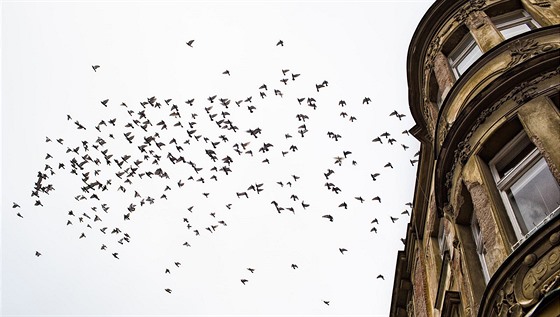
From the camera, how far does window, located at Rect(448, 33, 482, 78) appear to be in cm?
A: 1455

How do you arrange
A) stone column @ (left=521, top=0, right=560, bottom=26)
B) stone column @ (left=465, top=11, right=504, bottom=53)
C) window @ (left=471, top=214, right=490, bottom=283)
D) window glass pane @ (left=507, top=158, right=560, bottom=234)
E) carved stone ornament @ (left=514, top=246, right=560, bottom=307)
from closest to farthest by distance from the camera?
carved stone ornament @ (left=514, top=246, right=560, bottom=307), window glass pane @ (left=507, top=158, right=560, bottom=234), window @ (left=471, top=214, right=490, bottom=283), stone column @ (left=521, top=0, right=560, bottom=26), stone column @ (left=465, top=11, right=504, bottom=53)


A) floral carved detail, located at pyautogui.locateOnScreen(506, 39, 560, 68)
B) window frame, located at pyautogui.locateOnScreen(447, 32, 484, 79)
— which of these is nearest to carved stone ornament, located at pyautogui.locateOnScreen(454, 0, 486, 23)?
window frame, located at pyautogui.locateOnScreen(447, 32, 484, 79)

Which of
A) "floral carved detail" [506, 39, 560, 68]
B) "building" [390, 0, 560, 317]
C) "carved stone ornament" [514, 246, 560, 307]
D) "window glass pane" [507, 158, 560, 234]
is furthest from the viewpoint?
"floral carved detail" [506, 39, 560, 68]

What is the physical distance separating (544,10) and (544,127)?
16.5 ft

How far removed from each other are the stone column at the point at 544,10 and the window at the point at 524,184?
3.89m

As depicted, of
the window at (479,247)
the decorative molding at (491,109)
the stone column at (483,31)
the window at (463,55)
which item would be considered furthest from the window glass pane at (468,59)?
the window at (479,247)

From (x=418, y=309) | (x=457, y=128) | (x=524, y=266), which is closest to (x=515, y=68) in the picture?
(x=457, y=128)

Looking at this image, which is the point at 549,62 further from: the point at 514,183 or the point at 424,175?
the point at 424,175

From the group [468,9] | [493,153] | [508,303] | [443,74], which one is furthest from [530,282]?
[468,9]

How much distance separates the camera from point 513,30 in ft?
45.4

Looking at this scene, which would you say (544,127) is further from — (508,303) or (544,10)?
(544,10)

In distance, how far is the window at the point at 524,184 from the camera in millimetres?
9344

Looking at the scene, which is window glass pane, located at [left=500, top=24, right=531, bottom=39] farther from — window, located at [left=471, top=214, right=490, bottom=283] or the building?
window, located at [left=471, top=214, right=490, bottom=283]

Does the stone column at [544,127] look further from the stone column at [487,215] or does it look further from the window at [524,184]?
the stone column at [487,215]
